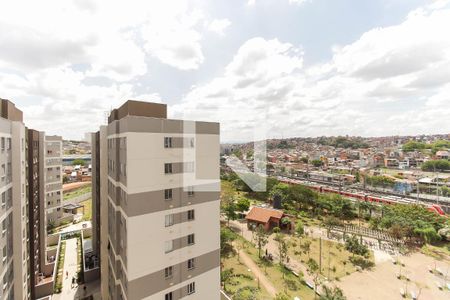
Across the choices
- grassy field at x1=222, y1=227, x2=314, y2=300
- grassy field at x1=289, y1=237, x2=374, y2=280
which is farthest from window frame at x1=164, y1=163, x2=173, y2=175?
grassy field at x1=289, y1=237, x2=374, y2=280

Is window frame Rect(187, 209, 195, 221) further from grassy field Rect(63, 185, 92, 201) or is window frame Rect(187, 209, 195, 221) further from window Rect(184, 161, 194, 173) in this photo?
grassy field Rect(63, 185, 92, 201)

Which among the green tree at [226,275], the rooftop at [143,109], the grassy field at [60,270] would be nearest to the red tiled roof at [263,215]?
the green tree at [226,275]

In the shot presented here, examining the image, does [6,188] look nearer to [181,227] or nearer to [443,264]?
[181,227]

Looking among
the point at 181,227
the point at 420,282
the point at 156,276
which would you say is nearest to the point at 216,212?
the point at 181,227

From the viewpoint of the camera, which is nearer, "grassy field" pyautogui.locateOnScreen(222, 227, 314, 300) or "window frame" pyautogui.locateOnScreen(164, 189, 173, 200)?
"window frame" pyautogui.locateOnScreen(164, 189, 173, 200)

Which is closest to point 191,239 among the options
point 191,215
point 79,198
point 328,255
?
point 191,215

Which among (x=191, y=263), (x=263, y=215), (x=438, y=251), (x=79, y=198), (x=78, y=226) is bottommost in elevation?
(x=438, y=251)

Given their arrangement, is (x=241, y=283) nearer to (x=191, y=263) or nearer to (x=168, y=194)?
(x=191, y=263)
